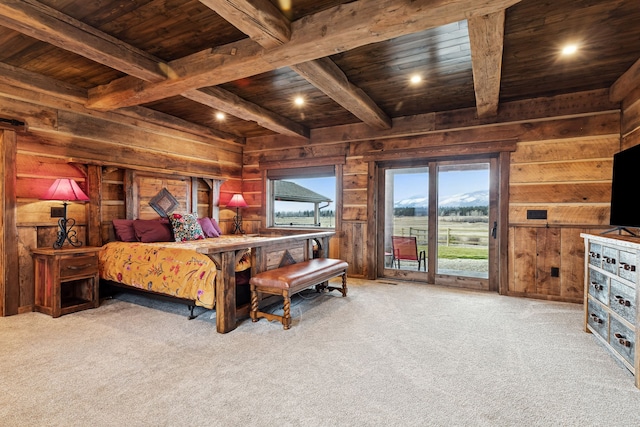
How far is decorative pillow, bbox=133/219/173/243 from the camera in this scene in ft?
13.5

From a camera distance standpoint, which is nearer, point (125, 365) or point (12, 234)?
point (125, 365)

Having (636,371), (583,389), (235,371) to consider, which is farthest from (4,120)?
(636,371)

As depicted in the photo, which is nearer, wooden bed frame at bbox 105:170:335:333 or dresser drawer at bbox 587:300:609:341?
dresser drawer at bbox 587:300:609:341

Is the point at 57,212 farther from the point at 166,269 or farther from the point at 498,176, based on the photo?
the point at 498,176

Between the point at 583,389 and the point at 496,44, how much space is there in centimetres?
241

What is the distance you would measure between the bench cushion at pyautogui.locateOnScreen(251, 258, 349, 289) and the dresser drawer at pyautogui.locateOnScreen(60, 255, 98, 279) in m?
1.92

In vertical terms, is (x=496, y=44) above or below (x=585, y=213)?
above

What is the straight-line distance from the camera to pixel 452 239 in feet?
15.6

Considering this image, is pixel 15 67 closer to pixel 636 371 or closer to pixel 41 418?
pixel 41 418

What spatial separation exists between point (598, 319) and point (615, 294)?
413 millimetres

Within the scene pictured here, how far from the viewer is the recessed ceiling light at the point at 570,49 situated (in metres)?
2.79

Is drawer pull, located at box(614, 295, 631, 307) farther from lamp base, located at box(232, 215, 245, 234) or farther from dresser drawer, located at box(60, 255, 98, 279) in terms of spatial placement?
lamp base, located at box(232, 215, 245, 234)

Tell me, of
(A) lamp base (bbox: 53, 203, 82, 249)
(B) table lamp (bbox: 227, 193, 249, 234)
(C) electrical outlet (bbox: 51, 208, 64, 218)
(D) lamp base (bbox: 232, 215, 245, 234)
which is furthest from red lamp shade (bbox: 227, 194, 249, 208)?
(C) electrical outlet (bbox: 51, 208, 64, 218)

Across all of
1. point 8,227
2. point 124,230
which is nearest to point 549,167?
point 124,230
